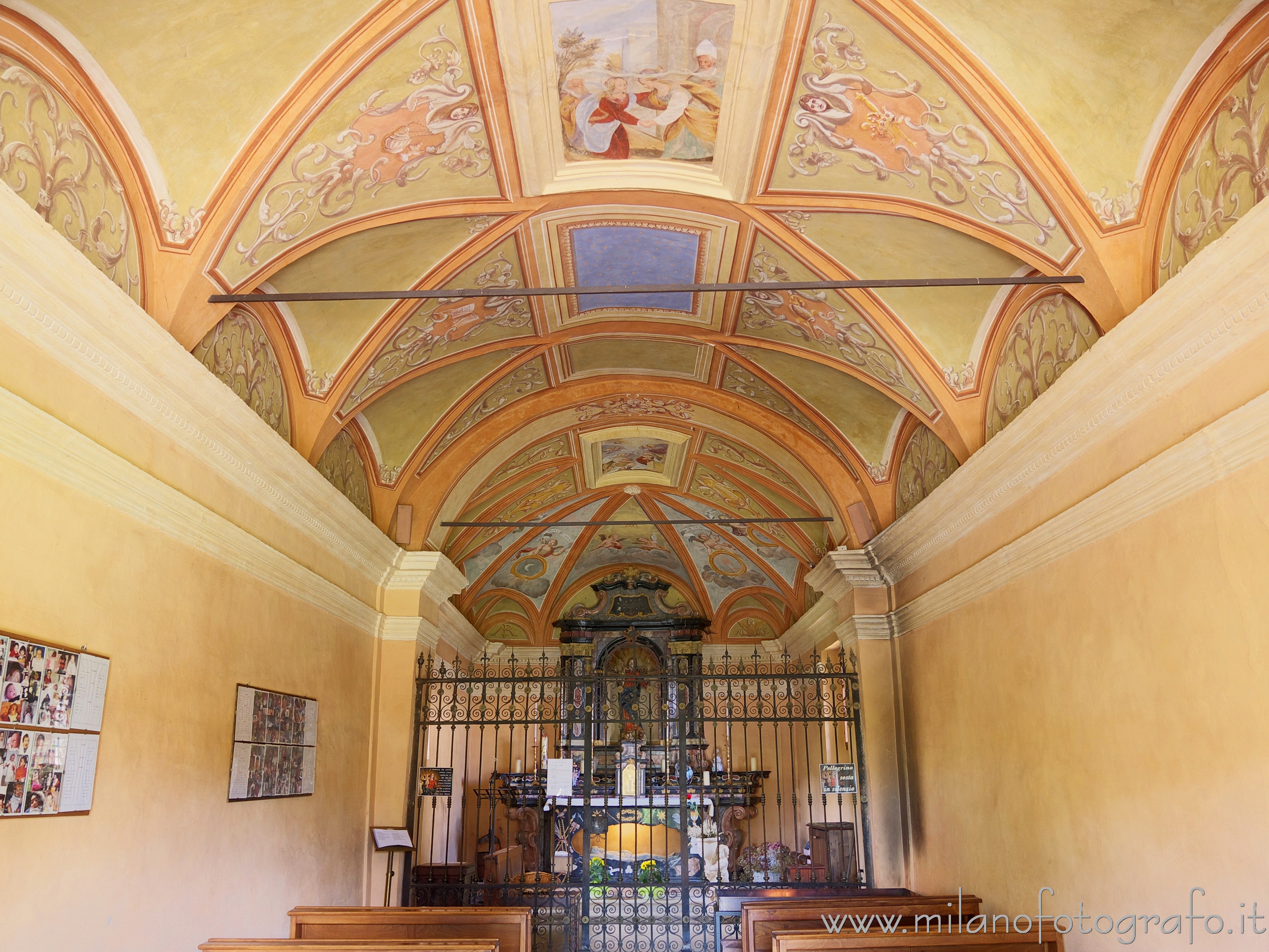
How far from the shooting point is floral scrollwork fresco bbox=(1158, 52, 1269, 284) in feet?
15.3

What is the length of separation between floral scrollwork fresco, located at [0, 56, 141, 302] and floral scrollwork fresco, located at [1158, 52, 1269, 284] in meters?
5.52

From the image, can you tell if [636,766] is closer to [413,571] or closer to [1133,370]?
[413,571]

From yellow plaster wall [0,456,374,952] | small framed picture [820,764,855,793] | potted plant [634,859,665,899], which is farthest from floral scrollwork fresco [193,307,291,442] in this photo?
small framed picture [820,764,855,793]

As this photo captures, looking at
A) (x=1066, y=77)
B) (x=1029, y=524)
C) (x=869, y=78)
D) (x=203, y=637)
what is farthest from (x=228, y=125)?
(x=1029, y=524)

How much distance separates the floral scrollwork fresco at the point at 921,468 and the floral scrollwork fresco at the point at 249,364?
5.52m

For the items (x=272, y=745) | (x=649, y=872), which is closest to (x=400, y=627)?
(x=272, y=745)

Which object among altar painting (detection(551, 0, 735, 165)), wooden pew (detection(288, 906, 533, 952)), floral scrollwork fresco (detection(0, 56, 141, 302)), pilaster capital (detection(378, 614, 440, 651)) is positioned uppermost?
altar painting (detection(551, 0, 735, 165))

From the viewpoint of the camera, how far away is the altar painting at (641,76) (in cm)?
548

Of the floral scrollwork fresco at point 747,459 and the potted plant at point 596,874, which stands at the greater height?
the floral scrollwork fresco at point 747,459

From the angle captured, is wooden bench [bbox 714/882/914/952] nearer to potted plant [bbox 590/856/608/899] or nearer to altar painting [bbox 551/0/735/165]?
potted plant [bbox 590/856/608/899]

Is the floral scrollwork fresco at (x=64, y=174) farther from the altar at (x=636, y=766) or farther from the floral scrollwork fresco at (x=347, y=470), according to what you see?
the altar at (x=636, y=766)

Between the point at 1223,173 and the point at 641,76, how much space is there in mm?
3173

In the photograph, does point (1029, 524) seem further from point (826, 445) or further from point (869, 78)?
point (826, 445)

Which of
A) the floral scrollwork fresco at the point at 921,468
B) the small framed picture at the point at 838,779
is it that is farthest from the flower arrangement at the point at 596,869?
the floral scrollwork fresco at the point at 921,468
